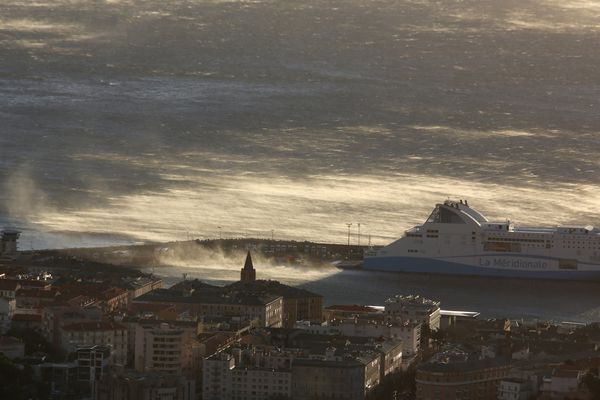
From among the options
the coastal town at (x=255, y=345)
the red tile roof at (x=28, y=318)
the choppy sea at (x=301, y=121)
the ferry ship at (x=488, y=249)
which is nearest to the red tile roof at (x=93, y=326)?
the coastal town at (x=255, y=345)

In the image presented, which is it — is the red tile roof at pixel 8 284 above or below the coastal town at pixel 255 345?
above

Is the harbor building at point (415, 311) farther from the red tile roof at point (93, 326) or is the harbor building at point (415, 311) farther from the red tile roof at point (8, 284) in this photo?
the red tile roof at point (8, 284)

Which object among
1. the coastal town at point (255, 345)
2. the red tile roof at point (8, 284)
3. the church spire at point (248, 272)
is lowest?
the coastal town at point (255, 345)

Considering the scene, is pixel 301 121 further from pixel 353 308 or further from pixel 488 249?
pixel 353 308

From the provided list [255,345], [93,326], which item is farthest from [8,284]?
[255,345]

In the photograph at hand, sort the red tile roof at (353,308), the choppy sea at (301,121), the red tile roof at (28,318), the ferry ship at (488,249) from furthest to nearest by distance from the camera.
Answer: the choppy sea at (301,121) < the ferry ship at (488,249) < the red tile roof at (353,308) < the red tile roof at (28,318)

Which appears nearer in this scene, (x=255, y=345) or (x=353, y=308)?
(x=255, y=345)
